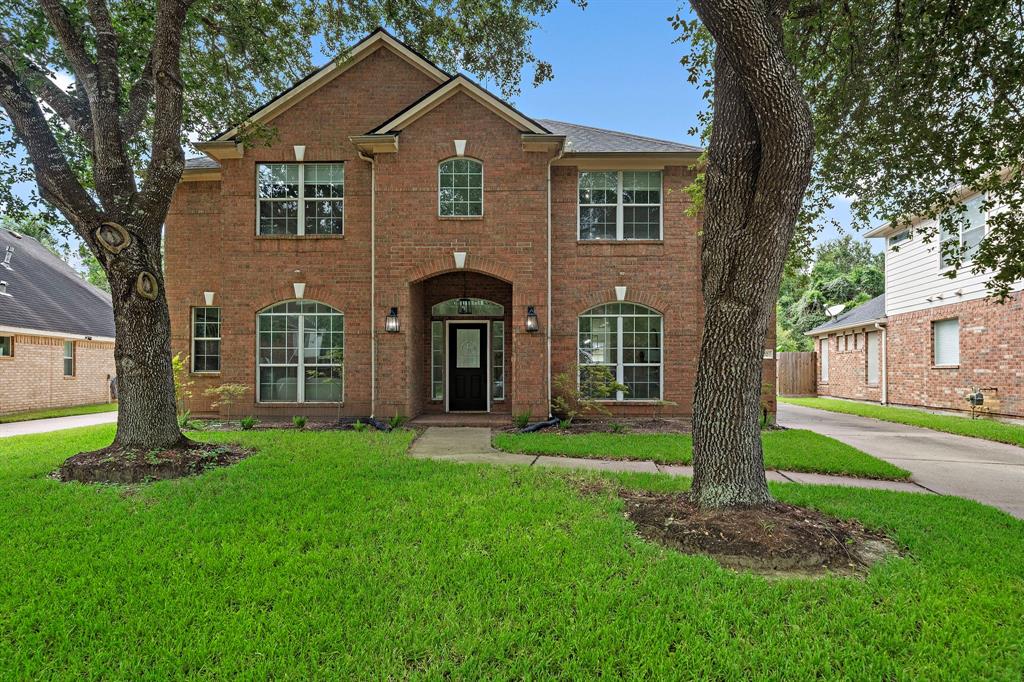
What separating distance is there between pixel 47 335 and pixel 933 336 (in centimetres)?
2545

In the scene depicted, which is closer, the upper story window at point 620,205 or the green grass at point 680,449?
the green grass at point 680,449

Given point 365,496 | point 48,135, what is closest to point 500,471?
point 365,496

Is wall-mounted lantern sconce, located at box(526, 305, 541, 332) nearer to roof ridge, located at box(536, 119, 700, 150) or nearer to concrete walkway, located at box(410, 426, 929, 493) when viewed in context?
concrete walkway, located at box(410, 426, 929, 493)

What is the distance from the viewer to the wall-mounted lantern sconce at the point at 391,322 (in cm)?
1042

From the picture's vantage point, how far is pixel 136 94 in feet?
24.1

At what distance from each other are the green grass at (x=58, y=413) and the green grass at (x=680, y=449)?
41.0 feet

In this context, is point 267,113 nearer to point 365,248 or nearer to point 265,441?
point 365,248

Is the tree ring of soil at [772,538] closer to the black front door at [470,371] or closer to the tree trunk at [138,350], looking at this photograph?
the tree trunk at [138,350]

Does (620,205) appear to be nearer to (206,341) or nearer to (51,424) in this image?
(206,341)

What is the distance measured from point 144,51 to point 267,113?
2851 millimetres

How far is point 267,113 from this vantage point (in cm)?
1124

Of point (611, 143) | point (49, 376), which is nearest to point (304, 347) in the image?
point (611, 143)

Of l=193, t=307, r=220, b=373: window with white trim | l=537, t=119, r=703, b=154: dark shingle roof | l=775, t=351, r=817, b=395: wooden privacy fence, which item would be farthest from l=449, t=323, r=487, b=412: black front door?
l=775, t=351, r=817, b=395: wooden privacy fence

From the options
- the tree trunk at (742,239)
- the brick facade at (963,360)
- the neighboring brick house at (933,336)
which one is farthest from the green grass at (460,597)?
the neighboring brick house at (933,336)
